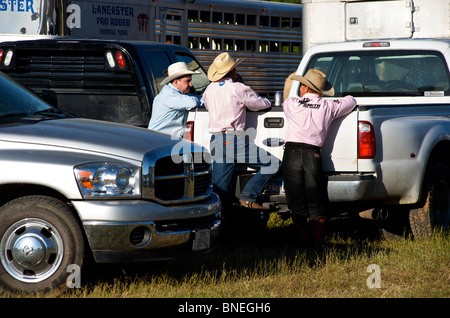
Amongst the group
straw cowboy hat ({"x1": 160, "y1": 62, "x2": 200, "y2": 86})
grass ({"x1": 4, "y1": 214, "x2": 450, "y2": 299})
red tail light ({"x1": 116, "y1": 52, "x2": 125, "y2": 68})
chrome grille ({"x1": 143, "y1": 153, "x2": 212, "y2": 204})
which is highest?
red tail light ({"x1": 116, "y1": 52, "x2": 125, "y2": 68})

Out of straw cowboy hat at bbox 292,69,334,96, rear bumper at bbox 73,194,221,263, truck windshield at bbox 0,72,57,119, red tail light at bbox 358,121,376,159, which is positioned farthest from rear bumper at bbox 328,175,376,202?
truck windshield at bbox 0,72,57,119

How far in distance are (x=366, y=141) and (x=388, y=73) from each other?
7.11 feet

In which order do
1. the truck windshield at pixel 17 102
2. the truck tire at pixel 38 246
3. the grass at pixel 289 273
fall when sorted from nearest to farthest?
the truck tire at pixel 38 246, the grass at pixel 289 273, the truck windshield at pixel 17 102

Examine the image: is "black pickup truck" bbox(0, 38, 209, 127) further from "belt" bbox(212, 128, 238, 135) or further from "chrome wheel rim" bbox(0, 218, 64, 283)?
"chrome wheel rim" bbox(0, 218, 64, 283)

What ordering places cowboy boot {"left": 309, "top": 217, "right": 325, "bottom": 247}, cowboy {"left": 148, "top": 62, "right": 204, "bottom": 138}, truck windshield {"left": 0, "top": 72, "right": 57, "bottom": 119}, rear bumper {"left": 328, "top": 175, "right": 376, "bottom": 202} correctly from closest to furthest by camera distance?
1. truck windshield {"left": 0, "top": 72, "right": 57, "bottom": 119}
2. rear bumper {"left": 328, "top": 175, "right": 376, "bottom": 202}
3. cowboy boot {"left": 309, "top": 217, "right": 325, "bottom": 247}
4. cowboy {"left": 148, "top": 62, "right": 204, "bottom": 138}

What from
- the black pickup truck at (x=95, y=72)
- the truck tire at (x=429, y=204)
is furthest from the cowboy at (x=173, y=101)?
the truck tire at (x=429, y=204)

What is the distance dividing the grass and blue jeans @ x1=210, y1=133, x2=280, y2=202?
1.94 ft

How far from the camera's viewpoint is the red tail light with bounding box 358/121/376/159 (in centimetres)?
705

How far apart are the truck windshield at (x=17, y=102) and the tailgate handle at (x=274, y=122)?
6.46 feet

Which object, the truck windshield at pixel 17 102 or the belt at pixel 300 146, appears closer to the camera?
the truck windshield at pixel 17 102

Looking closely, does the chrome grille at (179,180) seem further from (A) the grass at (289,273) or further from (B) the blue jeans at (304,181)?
(B) the blue jeans at (304,181)

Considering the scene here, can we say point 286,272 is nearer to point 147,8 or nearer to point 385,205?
point 385,205

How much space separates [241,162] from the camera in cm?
754

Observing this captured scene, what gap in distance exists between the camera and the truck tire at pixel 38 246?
5496 mm
